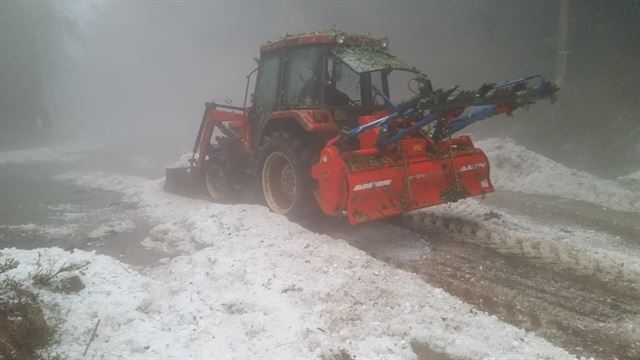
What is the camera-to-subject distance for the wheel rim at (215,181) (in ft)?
30.3

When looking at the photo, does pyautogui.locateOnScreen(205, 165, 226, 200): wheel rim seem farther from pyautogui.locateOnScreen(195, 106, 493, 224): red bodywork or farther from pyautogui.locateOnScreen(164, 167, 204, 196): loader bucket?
pyautogui.locateOnScreen(195, 106, 493, 224): red bodywork

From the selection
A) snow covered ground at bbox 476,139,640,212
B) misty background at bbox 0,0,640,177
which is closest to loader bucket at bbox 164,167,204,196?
snow covered ground at bbox 476,139,640,212

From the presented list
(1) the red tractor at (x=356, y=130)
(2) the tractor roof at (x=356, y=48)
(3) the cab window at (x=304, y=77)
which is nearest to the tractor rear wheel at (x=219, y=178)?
(1) the red tractor at (x=356, y=130)

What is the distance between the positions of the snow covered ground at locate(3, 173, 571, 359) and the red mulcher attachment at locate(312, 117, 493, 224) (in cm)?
57

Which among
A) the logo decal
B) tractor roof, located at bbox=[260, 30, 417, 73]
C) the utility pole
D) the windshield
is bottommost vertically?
the logo decal

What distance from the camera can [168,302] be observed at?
4.20m

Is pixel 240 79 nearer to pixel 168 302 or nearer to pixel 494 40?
pixel 494 40

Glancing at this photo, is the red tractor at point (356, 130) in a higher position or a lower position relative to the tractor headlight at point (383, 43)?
lower

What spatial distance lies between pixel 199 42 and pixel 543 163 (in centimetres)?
3572

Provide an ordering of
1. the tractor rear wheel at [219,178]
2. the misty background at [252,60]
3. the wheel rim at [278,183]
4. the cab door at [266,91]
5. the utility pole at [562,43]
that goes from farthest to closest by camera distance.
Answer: the utility pole at [562,43] → the misty background at [252,60] → the tractor rear wheel at [219,178] → the cab door at [266,91] → the wheel rim at [278,183]

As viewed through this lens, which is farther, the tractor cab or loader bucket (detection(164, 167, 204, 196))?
loader bucket (detection(164, 167, 204, 196))

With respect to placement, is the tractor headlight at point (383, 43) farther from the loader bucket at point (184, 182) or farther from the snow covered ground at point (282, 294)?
the loader bucket at point (184, 182)

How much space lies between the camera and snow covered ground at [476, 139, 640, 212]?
865 cm

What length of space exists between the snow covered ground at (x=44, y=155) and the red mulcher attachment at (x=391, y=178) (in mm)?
16026
